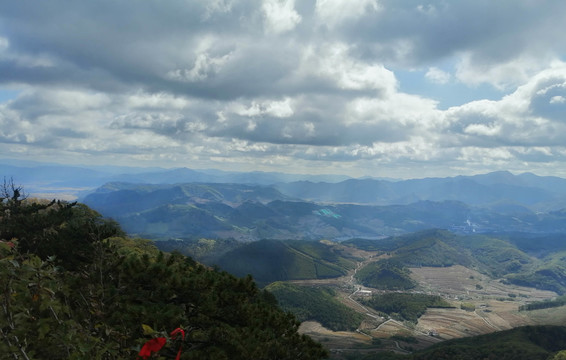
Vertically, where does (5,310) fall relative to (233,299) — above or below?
above

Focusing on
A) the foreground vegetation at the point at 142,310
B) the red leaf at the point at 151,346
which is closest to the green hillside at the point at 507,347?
the foreground vegetation at the point at 142,310

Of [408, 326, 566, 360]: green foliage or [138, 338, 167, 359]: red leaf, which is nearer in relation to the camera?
[138, 338, 167, 359]: red leaf

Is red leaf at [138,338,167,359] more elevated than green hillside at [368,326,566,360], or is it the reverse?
red leaf at [138,338,167,359]

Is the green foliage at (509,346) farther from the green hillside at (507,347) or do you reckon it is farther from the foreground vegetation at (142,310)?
the foreground vegetation at (142,310)

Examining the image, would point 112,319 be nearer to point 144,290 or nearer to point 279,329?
point 144,290

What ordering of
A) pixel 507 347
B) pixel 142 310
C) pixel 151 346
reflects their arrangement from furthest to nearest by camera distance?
pixel 507 347
pixel 142 310
pixel 151 346

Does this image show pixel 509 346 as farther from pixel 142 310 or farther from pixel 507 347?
pixel 142 310

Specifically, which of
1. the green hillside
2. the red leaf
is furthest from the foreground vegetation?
the green hillside

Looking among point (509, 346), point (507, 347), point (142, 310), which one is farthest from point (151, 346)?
point (509, 346)

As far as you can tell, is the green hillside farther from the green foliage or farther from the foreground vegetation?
the foreground vegetation

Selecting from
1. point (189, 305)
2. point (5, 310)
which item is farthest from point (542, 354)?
point (5, 310)

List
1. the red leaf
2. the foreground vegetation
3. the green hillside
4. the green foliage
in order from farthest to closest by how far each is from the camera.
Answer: the green foliage, the green hillside, the foreground vegetation, the red leaf
